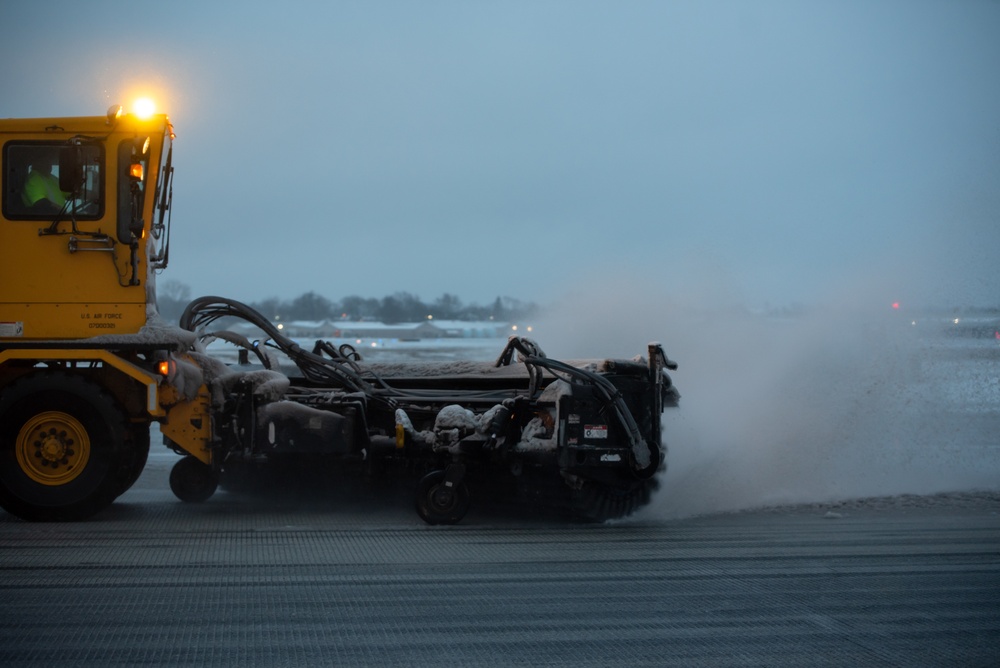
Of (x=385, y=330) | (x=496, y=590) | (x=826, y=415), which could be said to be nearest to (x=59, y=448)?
(x=496, y=590)

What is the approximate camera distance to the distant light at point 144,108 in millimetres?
8992

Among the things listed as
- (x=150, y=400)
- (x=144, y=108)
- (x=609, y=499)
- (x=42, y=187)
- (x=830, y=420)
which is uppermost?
(x=144, y=108)

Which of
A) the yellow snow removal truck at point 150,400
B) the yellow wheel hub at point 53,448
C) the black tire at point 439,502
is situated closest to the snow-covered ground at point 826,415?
the yellow snow removal truck at point 150,400

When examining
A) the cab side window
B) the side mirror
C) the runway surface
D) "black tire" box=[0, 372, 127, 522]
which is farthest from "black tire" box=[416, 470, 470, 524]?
the side mirror

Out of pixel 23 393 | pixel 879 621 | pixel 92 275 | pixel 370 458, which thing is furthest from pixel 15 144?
pixel 879 621

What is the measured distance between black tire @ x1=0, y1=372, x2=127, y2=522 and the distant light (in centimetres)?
241

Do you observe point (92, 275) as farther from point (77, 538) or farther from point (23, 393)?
point (77, 538)

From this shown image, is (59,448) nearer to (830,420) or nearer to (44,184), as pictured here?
(44,184)

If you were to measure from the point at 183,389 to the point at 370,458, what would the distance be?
5.73 feet

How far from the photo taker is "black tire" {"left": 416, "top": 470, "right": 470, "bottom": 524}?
8539 millimetres

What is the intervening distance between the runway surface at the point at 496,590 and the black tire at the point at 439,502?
0.14m

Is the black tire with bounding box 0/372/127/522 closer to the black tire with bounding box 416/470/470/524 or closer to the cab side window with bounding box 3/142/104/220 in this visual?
the cab side window with bounding box 3/142/104/220

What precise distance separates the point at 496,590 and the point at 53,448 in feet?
14.8

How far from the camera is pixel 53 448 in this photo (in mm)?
8602
